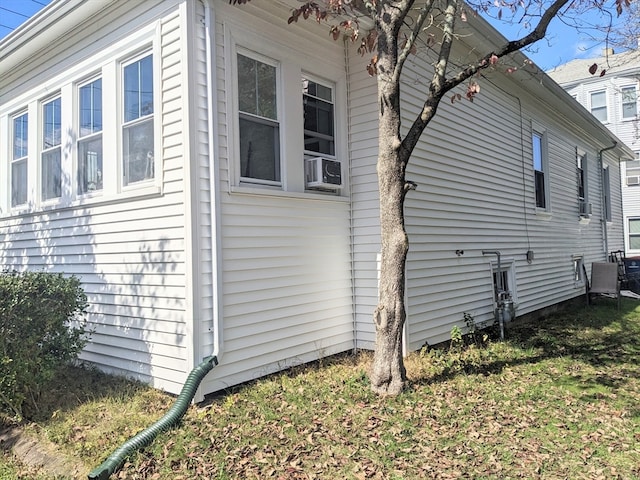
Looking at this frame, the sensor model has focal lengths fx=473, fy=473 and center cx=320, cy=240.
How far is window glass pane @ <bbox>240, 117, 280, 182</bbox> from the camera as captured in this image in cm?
511

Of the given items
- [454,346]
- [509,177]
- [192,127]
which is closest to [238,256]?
[192,127]

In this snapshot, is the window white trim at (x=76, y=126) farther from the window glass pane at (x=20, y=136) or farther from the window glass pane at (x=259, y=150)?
the window glass pane at (x=259, y=150)

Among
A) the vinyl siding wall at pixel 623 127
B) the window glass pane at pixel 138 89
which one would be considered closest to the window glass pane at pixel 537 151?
the window glass pane at pixel 138 89

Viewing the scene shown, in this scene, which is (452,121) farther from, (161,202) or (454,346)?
(161,202)

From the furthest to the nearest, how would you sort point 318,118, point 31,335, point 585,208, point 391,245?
point 585,208, point 318,118, point 391,245, point 31,335

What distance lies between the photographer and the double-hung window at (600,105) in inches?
852

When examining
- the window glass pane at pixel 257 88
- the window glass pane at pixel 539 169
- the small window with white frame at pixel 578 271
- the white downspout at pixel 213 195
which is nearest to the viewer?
the white downspout at pixel 213 195

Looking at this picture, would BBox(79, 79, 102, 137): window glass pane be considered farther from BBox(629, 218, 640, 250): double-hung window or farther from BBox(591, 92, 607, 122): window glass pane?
BBox(629, 218, 640, 250): double-hung window

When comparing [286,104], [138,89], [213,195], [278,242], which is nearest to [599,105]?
[286,104]

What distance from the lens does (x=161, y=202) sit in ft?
16.0

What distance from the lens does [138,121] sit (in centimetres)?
527

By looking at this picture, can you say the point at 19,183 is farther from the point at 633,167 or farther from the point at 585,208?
the point at 633,167

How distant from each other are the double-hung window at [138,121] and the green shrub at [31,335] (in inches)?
56.4

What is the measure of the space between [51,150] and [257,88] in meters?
3.44
